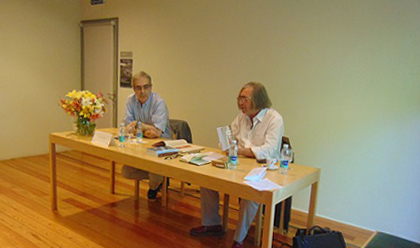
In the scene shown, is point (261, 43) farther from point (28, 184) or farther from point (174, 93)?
point (28, 184)

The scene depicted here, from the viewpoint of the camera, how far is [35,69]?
4.83 metres

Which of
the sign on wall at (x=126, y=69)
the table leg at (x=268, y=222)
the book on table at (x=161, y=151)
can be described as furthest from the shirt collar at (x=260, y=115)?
the sign on wall at (x=126, y=69)

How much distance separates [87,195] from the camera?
3457 mm

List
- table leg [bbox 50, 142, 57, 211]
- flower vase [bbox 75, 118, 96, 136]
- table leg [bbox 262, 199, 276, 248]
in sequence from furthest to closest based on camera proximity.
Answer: table leg [bbox 50, 142, 57, 211]
flower vase [bbox 75, 118, 96, 136]
table leg [bbox 262, 199, 276, 248]

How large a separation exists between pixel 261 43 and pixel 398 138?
1586mm

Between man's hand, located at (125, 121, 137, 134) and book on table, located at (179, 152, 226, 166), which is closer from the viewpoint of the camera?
book on table, located at (179, 152, 226, 166)

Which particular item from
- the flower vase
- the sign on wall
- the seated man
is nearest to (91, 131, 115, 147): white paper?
the flower vase

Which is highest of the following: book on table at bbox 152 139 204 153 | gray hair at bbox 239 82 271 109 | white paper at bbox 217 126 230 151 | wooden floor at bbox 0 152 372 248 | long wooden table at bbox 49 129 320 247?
gray hair at bbox 239 82 271 109

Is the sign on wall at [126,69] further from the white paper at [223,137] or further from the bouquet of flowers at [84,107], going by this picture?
the white paper at [223,137]

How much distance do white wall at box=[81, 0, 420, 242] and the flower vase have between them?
1.50 metres

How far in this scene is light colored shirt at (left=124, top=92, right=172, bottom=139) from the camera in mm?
3168

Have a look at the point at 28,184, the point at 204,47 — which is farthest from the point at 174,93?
the point at 28,184

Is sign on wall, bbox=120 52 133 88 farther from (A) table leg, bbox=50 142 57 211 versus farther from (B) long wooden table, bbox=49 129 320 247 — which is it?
(B) long wooden table, bbox=49 129 320 247

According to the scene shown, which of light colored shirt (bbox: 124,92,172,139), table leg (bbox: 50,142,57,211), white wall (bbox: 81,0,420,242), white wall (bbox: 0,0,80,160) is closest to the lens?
white wall (bbox: 81,0,420,242)
